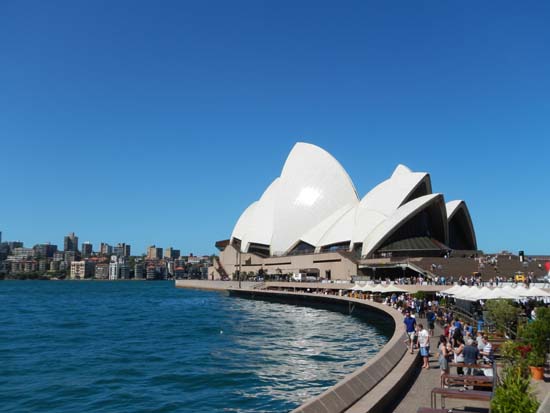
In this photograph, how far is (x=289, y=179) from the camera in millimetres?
71062

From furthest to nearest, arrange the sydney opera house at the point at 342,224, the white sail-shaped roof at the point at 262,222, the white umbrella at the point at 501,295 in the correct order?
1. the white sail-shaped roof at the point at 262,222
2. the sydney opera house at the point at 342,224
3. the white umbrella at the point at 501,295

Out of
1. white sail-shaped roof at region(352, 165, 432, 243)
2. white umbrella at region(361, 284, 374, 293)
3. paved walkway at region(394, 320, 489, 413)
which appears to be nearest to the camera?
paved walkway at region(394, 320, 489, 413)

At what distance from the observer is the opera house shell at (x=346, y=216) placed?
2071 inches

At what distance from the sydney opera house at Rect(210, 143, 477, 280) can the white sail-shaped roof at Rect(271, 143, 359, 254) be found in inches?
5.1

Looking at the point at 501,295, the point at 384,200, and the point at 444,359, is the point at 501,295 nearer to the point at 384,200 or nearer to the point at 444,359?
the point at 444,359

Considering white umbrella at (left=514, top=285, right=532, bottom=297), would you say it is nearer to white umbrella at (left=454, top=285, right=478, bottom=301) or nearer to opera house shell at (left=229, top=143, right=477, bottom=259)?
white umbrella at (left=454, top=285, right=478, bottom=301)

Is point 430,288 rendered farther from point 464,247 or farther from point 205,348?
point 464,247

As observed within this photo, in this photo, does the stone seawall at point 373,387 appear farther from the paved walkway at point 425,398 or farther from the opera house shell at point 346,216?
the opera house shell at point 346,216

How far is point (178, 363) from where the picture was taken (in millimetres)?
17609

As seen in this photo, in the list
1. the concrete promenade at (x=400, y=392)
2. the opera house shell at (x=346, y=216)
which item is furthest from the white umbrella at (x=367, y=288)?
the concrete promenade at (x=400, y=392)

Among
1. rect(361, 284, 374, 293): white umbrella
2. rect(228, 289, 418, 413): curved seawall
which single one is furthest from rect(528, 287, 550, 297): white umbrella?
rect(361, 284, 374, 293): white umbrella

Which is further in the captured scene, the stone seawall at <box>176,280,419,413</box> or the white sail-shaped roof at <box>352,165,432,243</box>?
the white sail-shaped roof at <box>352,165,432,243</box>

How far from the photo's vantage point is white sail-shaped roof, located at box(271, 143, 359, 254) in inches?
2653

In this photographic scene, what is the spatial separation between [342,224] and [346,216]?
1500mm
